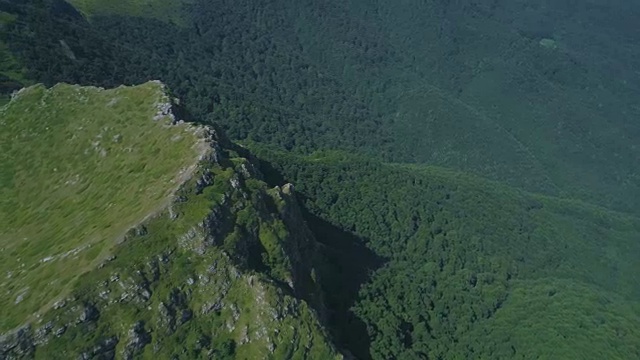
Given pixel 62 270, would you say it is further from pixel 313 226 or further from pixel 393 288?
pixel 393 288

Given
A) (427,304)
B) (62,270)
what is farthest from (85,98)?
(427,304)

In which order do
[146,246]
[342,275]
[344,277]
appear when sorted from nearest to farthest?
1. [146,246]
2. [342,275]
3. [344,277]

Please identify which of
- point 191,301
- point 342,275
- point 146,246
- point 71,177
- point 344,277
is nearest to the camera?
point 146,246

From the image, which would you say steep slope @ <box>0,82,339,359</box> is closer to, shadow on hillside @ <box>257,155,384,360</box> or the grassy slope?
the grassy slope

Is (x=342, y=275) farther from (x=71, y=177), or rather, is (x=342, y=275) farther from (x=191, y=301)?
(x=71, y=177)

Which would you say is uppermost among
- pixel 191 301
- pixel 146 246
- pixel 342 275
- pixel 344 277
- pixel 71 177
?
pixel 146 246

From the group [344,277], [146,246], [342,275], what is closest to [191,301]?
[146,246]
